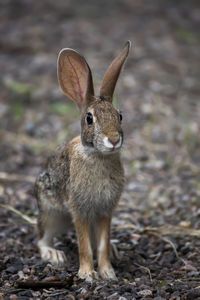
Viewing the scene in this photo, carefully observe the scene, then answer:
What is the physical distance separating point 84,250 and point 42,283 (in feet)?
2.49

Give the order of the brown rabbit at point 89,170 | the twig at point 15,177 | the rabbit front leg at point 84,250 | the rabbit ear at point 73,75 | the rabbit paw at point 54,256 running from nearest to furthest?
the brown rabbit at point 89,170, the rabbit front leg at point 84,250, the rabbit ear at point 73,75, the rabbit paw at point 54,256, the twig at point 15,177

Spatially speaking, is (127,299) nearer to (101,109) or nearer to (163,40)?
(101,109)

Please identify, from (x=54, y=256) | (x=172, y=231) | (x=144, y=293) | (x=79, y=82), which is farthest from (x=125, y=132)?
(x=144, y=293)

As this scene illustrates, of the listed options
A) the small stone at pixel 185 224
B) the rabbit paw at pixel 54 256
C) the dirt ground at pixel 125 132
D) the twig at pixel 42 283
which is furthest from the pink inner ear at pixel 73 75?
the small stone at pixel 185 224

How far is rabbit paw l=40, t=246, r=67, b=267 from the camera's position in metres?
5.63

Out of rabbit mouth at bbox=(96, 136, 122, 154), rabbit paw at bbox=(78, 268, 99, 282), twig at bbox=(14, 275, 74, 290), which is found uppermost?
rabbit mouth at bbox=(96, 136, 122, 154)

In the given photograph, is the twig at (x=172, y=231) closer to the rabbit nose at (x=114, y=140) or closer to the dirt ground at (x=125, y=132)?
the dirt ground at (x=125, y=132)

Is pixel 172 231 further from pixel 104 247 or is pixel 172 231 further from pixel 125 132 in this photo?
pixel 125 132

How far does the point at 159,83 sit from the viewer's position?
11289mm

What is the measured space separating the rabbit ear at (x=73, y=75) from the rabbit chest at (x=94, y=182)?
561mm

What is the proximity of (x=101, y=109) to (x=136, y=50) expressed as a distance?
26.7 ft

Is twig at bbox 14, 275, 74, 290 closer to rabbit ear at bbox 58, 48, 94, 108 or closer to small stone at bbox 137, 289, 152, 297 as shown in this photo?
small stone at bbox 137, 289, 152, 297

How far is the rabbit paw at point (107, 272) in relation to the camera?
5.30 metres

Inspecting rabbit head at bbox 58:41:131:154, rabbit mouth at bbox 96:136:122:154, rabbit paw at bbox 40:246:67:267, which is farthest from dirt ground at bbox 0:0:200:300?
rabbit mouth at bbox 96:136:122:154
